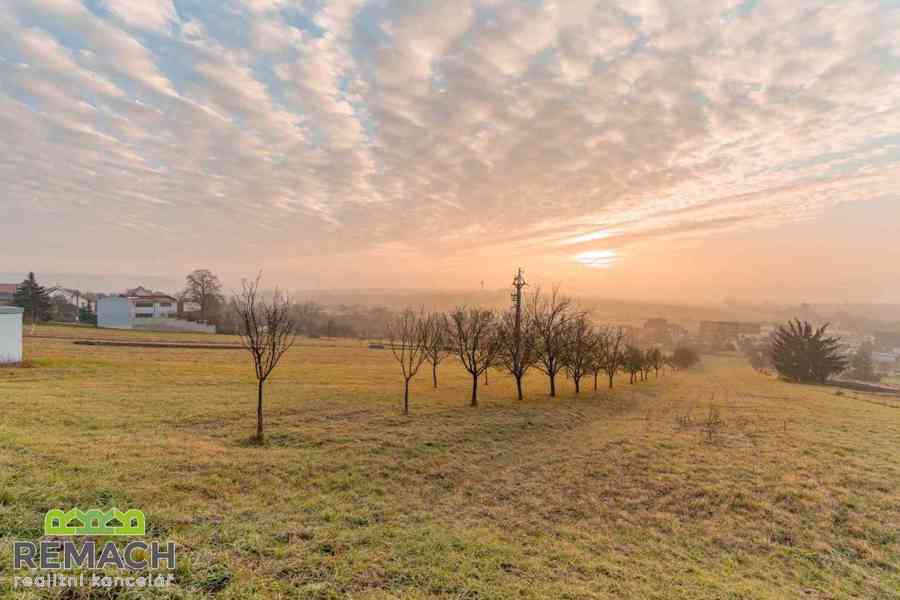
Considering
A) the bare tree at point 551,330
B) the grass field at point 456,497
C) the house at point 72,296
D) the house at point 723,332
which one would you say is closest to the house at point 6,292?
the house at point 72,296

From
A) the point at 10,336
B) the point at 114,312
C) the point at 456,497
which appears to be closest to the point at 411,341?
the point at 456,497

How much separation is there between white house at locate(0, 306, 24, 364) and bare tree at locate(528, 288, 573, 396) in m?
29.4

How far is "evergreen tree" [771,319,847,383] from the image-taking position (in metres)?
49.0

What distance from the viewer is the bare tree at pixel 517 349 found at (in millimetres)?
20859

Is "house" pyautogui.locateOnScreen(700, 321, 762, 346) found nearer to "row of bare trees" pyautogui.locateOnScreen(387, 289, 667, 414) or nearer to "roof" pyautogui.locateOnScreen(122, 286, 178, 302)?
"row of bare trees" pyautogui.locateOnScreen(387, 289, 667, 414)

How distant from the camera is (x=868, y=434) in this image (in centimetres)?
1521

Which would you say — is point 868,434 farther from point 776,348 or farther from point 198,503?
point 776,348

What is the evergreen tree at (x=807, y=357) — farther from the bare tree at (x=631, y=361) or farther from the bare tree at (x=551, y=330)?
the bare tree at (x=551, y=330)

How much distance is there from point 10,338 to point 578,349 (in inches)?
1272

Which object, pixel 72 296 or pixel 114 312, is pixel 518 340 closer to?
pixel 114 312

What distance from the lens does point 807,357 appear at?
49.6 m

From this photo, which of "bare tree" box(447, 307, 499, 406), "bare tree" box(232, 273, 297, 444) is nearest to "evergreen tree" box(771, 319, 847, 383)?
"bare tree" box(447, 307, 499, 406)

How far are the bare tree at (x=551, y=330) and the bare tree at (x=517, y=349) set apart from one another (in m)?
0.55

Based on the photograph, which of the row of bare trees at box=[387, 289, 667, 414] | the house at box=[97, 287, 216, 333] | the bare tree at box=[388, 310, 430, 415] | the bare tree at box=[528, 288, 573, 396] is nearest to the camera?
the bare tree at box=[388, 310, 430, 415]
